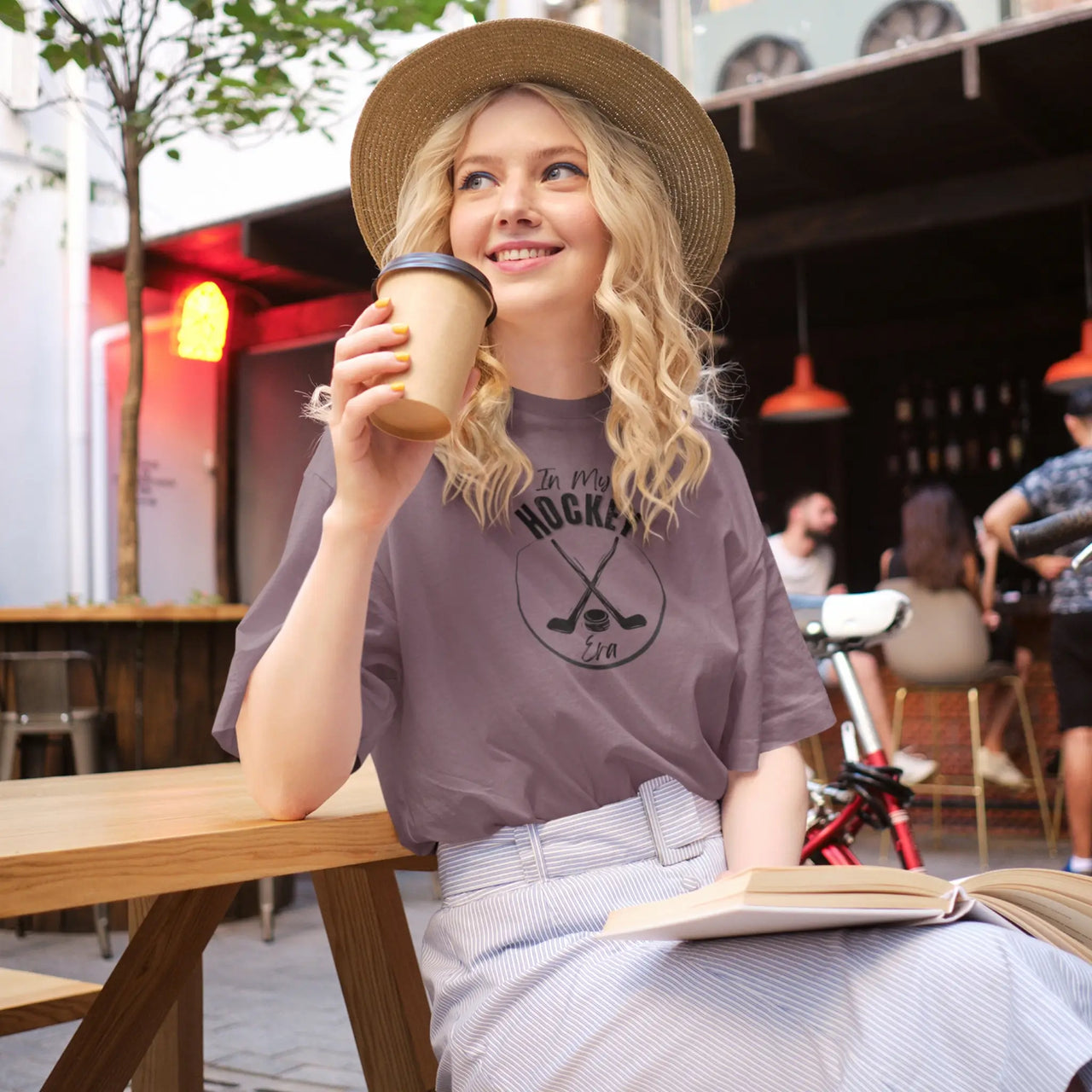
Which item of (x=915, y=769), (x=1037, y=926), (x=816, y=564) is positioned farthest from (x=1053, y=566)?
(x=1037, y=926)

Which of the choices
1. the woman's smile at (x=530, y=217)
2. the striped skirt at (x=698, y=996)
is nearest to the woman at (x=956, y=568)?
the woman's smile at (x=530, y=217)

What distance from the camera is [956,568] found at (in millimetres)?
5359

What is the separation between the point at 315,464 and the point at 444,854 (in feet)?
1.36

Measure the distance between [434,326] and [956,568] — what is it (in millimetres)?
4799

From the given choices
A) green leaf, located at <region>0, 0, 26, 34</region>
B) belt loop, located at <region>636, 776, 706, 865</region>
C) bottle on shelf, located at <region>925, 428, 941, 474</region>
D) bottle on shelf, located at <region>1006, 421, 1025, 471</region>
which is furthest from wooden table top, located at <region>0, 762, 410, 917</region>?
bottle on shelf, located at <region>925, 428, 941, 474</region>

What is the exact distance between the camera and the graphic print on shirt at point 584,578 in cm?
125

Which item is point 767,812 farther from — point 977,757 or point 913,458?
point 913,458

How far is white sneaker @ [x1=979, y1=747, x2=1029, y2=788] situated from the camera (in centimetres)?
545

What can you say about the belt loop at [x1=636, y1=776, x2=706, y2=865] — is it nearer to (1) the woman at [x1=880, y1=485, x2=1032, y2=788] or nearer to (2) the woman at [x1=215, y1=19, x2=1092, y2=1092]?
(2) the woman at [x1=215, y1=19, x2=1092, y2=1092]

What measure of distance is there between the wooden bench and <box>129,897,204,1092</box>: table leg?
0.33 feet

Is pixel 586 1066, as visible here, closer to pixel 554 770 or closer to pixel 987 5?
pixel 554 770

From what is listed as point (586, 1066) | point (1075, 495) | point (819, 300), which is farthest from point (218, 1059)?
point (819, 300)

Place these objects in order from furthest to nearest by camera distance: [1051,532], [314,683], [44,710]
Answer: [44,710], [1051,532], [314,683]

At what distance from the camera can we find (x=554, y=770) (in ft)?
3.90
